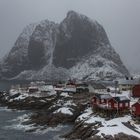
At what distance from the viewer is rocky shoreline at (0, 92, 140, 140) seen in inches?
3014

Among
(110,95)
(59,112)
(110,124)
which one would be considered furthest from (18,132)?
(110,95)

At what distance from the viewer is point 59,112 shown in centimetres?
10106

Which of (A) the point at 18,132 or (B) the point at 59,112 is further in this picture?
(B) the point at 59,112

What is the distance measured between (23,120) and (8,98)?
51247 millimetres

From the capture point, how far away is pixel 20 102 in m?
137

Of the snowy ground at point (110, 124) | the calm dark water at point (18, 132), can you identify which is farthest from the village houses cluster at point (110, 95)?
the calm dark water at point (18, 132)

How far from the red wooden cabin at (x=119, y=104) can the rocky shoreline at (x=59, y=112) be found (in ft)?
17.9

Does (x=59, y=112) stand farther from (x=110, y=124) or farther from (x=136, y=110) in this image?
(x=110, y=124)

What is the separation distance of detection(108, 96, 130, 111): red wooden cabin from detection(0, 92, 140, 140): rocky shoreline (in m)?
5.46

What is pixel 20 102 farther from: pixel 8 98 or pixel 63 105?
pixel 63 105

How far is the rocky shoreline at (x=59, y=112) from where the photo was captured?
251ft

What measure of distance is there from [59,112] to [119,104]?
57.2 feet

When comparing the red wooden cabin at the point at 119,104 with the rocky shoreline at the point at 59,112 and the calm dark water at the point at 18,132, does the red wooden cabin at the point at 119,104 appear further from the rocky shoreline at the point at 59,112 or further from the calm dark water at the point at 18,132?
the calm dark water at the point at 18,132

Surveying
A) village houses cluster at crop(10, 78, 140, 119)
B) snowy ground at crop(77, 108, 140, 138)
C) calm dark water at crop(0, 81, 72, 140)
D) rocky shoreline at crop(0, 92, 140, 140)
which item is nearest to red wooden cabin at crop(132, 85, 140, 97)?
village houses cluster at crop(10, 78, 140, 119)
